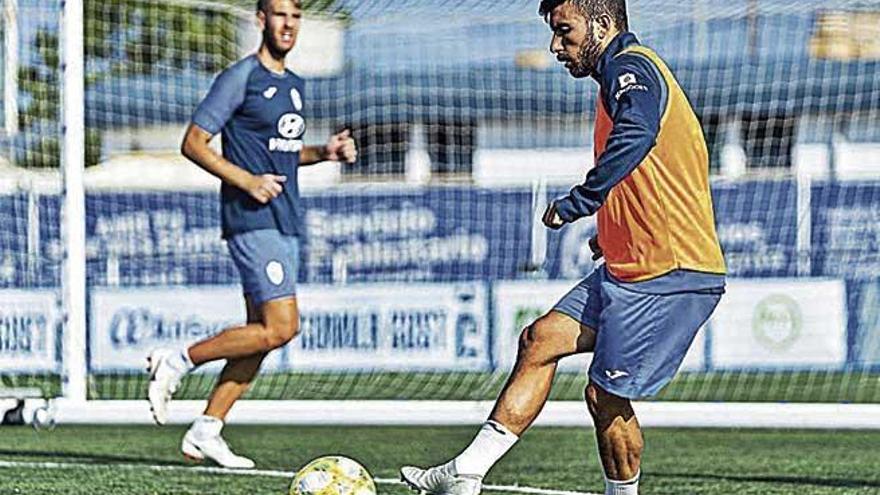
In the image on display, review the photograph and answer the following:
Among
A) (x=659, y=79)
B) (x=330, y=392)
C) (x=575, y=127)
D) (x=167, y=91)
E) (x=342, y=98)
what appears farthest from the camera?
(x=342, y=98)

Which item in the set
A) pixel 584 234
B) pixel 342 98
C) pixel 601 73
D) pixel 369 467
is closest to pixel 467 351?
pixel 584 234

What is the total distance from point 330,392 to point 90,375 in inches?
73.4

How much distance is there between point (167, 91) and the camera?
19.0 metres

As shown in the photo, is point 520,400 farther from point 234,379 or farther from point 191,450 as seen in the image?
point 234,379

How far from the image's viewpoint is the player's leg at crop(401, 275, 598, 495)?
20.4ft

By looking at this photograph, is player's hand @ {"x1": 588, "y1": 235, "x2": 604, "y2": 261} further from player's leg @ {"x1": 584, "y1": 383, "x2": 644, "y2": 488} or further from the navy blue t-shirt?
the navy blue t-shirt

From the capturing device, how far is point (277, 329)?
29.9ft

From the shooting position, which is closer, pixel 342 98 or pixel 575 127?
pixel 575 127

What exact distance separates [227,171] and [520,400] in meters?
3.17

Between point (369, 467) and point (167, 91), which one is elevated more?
point (167, 91)

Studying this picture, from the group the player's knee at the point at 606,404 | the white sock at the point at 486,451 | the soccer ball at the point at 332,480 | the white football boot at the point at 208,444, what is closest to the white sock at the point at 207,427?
the white football boot at the point at 208,444

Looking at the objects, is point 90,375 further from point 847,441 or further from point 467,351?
point 847,441

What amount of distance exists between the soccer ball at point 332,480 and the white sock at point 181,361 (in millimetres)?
2988

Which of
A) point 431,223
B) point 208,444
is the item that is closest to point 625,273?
point 208,444
